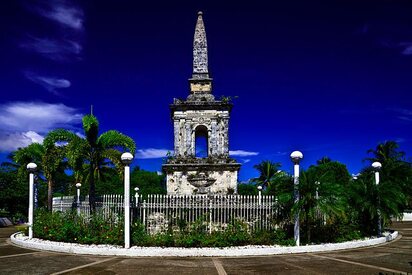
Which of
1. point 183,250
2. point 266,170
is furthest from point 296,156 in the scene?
point 266,170

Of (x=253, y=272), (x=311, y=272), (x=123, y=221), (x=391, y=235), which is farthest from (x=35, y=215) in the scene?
(x=391, y=235)

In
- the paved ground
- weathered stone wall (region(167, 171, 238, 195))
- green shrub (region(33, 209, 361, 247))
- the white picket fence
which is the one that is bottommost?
the paved ground

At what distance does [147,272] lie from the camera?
1016 cm

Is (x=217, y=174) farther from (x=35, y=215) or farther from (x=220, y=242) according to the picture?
(x=35, y=215)

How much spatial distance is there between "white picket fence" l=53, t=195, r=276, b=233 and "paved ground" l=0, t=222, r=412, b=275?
8.77ft

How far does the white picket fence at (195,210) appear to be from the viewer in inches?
599

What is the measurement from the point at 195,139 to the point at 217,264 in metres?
11.2

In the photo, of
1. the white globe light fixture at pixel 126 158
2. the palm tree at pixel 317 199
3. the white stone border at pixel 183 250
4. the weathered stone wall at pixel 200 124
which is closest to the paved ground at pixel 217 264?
the white stone border at pixel 183 250

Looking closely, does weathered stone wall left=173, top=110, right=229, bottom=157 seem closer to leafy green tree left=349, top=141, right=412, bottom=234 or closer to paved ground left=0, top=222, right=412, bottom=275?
leafy green tree left=349, top=141, right=412, bottom=234

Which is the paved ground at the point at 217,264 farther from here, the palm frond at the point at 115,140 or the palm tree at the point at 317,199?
the palm frond at the point at 115,140

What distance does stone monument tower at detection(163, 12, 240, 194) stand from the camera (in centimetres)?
2070

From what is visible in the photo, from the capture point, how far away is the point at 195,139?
72.4 feet

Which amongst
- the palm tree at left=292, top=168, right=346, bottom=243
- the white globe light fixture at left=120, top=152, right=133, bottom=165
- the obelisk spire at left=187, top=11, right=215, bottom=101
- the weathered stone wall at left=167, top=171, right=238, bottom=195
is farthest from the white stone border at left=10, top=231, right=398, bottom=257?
the obelisk spire at left=187, top=11, right=215, bottom=101

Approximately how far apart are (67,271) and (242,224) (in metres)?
6.60
